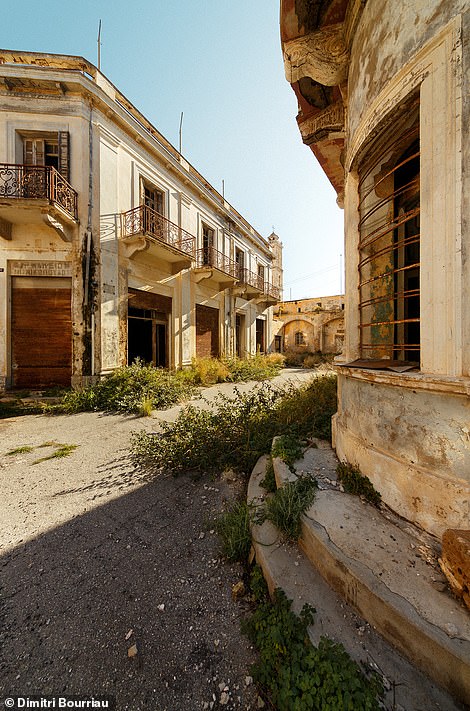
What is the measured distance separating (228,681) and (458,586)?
4.62 feet

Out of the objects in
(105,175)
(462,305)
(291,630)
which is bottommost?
(291,630)

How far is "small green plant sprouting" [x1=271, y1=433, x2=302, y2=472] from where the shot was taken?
302cm

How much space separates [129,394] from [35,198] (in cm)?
574

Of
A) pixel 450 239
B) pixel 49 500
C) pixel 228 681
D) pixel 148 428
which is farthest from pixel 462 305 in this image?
pixel 148 428

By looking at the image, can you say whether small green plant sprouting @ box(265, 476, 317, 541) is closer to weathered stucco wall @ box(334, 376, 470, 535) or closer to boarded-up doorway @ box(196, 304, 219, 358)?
weathered stucco wall @ box(334, 376, 470, 535)

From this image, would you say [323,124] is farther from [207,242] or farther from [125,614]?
[207,242]

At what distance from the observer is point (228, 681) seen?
1.49 meters

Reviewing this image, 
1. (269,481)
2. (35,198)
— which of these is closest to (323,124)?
(269,481)

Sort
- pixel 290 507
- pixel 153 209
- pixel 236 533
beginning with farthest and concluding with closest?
1. pixel 153 209
2. pixel 236 533
3. pixel 290 507

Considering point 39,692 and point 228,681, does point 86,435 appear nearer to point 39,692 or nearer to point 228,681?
point 39,692

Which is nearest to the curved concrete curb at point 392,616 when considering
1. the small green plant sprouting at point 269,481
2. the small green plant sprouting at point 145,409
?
the small green plant sprouting at point 269,481

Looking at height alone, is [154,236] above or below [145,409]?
above

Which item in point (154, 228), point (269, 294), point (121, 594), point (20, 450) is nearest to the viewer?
point (121, 594)

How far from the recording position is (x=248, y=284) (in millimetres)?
15391
